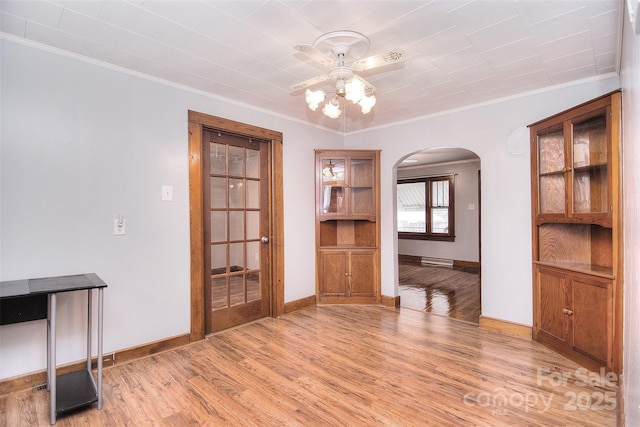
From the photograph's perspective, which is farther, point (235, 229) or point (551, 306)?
point (235, 229)

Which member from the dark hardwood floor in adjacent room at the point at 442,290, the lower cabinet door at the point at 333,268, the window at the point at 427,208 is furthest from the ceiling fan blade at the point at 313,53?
the window at the point at 427,208

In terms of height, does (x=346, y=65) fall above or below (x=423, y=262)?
above

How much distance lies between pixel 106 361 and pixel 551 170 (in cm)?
422

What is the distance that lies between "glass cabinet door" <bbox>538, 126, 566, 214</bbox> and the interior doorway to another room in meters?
2.77

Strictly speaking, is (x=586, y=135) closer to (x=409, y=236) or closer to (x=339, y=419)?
(x=339, y=419)

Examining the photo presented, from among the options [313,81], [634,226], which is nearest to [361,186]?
[313,81]

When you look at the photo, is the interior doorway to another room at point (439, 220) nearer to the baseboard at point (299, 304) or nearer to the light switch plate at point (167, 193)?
the baseboard at point (299, 304)

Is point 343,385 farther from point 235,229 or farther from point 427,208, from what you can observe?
point 427,208

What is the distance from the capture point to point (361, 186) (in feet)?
14.6

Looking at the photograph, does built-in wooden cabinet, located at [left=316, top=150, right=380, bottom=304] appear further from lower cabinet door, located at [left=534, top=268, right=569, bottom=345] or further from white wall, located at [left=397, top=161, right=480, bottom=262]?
white wall, located at [left=397, top=161, right=480, bottom=262]

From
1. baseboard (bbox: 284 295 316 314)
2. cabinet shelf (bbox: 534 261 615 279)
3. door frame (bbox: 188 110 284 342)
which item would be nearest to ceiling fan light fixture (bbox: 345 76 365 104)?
door frame (bbox: 188 110 284 342)

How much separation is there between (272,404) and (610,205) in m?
2.81

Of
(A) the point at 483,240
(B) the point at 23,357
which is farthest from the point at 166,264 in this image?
(A) the point at 483,240

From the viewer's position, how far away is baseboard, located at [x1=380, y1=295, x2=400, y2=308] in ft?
14.0
